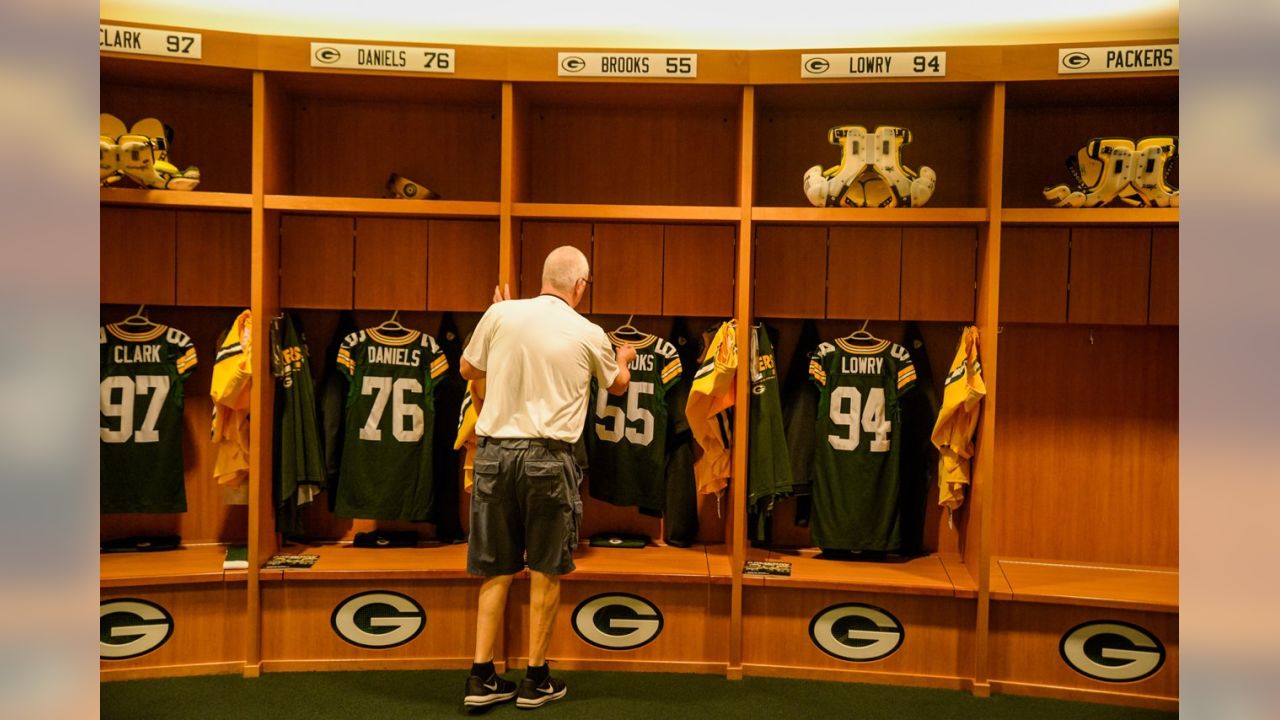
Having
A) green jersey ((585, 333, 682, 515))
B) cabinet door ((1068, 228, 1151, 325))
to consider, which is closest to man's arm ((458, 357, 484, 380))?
green jersey ((585, 333, 682, 515))

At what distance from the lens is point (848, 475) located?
157 inches

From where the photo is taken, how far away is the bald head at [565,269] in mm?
3371

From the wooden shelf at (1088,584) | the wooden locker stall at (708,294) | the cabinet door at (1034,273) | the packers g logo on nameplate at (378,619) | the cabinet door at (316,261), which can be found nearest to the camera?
the wooden shelf at (1088,584)

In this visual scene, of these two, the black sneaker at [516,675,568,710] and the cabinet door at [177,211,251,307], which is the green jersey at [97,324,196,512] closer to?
the cabinet door at [177,211,251,307]

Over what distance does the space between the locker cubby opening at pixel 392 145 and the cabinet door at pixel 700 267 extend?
35.5 inches

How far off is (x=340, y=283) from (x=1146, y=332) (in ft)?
11.3

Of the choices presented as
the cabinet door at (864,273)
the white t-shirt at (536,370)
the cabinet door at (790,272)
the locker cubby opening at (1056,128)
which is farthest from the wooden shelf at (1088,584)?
the white t-shirt at (536,370)

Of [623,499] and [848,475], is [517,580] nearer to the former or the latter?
[623,499]

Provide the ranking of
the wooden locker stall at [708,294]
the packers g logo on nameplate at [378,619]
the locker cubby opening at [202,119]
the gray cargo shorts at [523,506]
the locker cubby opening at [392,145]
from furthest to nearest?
the locker cubby opening at [392,145] → the locker cubby opening at [202,119] → the packers g logo on nameplate at [378,619] → the wooden locker stall at [708,294] → the gray cargo shorts at [523,506]

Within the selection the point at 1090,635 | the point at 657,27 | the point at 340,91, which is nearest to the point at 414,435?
the point at 340,91

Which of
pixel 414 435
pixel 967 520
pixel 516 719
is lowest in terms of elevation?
pixel 516 719

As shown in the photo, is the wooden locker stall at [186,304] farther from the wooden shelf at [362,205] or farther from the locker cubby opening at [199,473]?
the wooden shelf at [362,205]

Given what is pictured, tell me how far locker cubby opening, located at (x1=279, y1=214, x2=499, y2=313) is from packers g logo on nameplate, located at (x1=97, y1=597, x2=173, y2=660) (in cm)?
131

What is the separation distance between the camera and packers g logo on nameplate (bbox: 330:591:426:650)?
3758 mm
